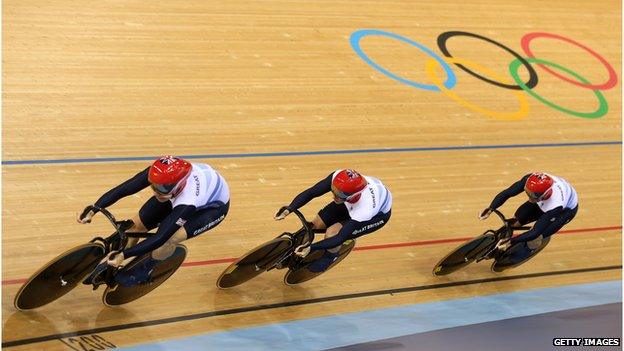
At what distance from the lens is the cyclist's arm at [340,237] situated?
20.1 feet

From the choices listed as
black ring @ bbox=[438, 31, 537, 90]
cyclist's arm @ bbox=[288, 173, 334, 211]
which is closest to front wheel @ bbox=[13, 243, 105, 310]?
cyclist's arm @ bbox=[288, 173, 334, 211]

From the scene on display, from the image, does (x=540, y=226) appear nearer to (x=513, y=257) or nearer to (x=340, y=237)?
(x=513, y=257)

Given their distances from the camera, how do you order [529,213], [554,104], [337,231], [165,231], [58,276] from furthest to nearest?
[554,104] < [529,213] < [337,231] < [58,276] < [165,231]

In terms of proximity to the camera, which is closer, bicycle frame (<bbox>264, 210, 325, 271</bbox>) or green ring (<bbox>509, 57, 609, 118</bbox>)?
bicycle frame (<bbox>264, 210, 325, 271</bbox>)

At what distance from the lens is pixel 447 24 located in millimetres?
10547

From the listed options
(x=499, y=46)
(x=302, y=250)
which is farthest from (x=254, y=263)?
(x=499, y=46)

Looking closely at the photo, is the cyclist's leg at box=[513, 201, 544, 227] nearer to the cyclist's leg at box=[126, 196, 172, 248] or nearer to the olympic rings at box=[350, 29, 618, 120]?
the olympic rings at box=[350, 29, 618, 120]

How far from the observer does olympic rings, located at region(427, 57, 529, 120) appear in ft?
31.7

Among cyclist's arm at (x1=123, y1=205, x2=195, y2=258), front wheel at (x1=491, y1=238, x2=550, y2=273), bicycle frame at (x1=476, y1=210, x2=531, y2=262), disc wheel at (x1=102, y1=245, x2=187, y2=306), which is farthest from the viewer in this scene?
front wheel at (x1=491, y1=238, x2=550, y2=273)

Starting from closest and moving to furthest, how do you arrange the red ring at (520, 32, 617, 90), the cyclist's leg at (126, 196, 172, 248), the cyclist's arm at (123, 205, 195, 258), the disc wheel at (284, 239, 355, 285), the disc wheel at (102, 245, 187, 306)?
the cyclist's arm at (123, 205, 195, 258) → the disc wheel at (102, 245, 187, 306) → the cyclist's leg at (126, 196, 172, 248) → the disc wheel at (284, 239, 355, 285) → the red ring at (520, 32, 617, 90)

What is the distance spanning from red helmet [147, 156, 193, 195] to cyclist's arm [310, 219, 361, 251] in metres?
1.03

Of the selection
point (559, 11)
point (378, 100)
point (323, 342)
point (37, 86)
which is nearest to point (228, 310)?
point (323, 342)

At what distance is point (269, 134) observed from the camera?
848 cm

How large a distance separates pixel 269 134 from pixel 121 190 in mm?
2982
